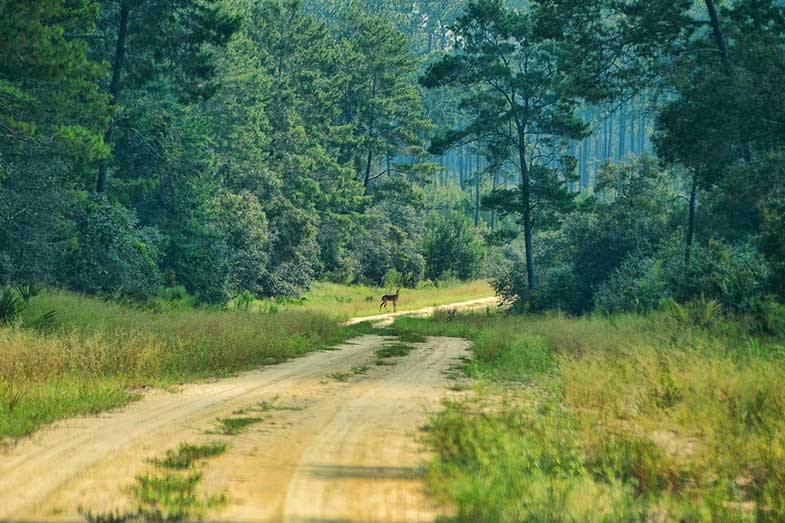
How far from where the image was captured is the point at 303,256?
5666 cm

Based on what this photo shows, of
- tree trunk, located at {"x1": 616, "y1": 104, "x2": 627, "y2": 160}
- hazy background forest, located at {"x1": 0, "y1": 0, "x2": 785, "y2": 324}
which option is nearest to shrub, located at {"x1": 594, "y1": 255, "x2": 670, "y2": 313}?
hazy background forest, located at {"x1": 0, "y1": 0, "x2": 785, "y2": 324}

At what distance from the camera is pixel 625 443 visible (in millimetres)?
9047

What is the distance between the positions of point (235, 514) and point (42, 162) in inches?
927

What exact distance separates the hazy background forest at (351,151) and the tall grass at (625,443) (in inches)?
272

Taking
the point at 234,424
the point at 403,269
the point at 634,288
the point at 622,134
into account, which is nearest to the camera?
the point at 234,424

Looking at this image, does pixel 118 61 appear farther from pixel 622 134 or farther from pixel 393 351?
pixel 622 134

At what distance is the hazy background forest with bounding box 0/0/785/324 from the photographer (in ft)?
83.5

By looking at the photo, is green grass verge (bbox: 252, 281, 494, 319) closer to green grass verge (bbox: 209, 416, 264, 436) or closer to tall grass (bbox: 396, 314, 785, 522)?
tall grass (bbox: 396, 314, 785, 522)

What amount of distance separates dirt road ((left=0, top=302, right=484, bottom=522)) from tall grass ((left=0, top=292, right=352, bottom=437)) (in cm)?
71

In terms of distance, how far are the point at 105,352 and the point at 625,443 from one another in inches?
356

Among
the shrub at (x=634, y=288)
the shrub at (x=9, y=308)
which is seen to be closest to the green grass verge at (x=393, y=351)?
the shrub at (x=634, y=288)

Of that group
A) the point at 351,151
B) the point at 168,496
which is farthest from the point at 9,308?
the point at 351,151

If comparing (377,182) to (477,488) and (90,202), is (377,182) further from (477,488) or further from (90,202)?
(477,488)

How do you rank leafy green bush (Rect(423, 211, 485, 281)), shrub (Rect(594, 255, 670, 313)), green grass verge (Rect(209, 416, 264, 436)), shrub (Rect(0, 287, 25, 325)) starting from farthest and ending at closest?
1. leafy green bush (Rect(423, 211, 485, 281))
2. shrub (Rect(594, 255, 670, 313))
3. shrub (Rect(0, 287, 25, 325))
4. green grass verge (Rect(209, 416, 264, 436))
